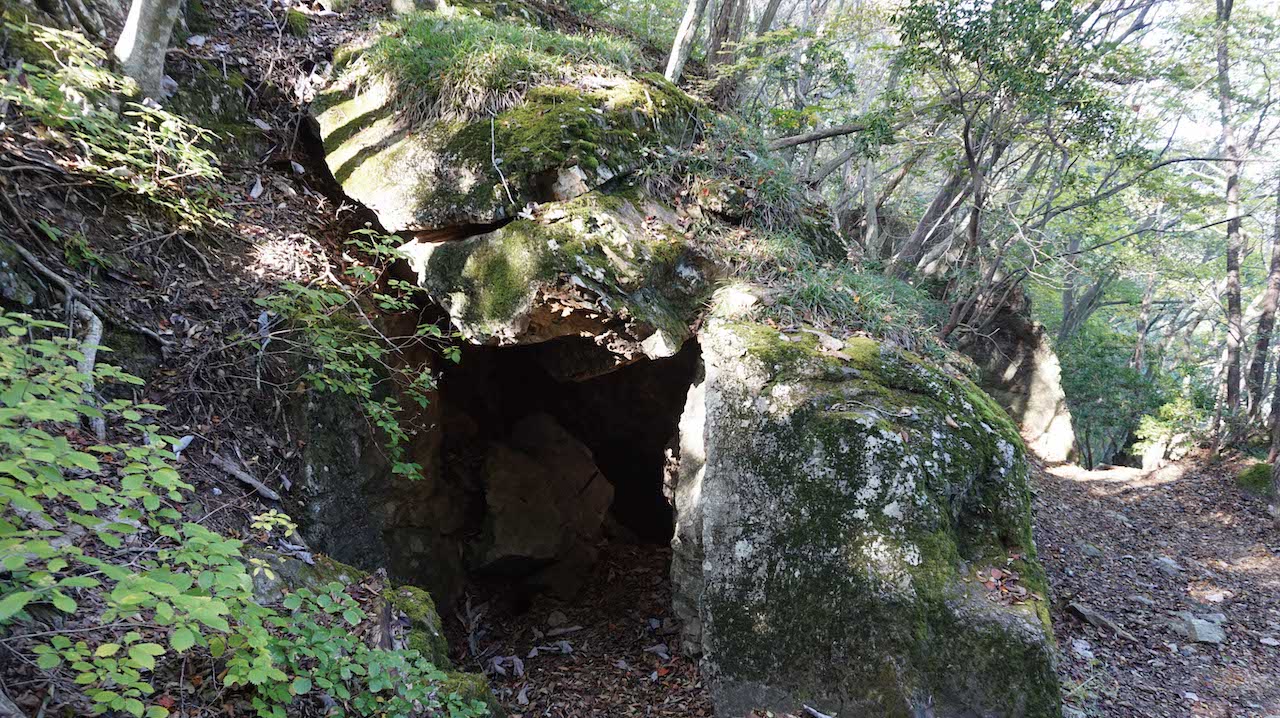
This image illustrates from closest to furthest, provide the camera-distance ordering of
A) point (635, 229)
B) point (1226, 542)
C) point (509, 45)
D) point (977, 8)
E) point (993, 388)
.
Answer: point (635, 229) → point (509, 45) → point (977, 8) → point (1226, 542) → point (993, 388)

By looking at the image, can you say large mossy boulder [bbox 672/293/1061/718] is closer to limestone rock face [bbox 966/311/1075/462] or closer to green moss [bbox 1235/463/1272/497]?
green moss [bbox 1235/463/1272/497]

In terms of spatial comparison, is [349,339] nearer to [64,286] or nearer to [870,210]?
[64,286]

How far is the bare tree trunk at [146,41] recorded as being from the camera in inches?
162

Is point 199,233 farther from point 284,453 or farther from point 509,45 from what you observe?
point 509,45

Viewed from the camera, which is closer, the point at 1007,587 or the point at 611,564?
the point at 1007,587

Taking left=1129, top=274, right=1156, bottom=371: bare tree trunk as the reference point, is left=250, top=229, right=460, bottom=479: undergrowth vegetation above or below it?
below

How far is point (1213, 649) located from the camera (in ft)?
17.1

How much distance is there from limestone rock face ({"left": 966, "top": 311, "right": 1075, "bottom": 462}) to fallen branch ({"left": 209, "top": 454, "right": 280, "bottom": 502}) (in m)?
13.5

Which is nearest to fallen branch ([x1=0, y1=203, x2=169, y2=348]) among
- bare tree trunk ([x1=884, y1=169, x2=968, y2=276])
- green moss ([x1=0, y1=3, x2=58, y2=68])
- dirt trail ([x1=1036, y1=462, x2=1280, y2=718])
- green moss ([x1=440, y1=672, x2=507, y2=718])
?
green moss ([x1=0, y1=3, x2=58, y2=68])

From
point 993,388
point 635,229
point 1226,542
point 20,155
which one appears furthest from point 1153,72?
point 20,155

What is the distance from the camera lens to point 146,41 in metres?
4.17

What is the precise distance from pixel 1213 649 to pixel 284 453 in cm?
745

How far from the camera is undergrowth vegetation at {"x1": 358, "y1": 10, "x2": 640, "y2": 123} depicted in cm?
489

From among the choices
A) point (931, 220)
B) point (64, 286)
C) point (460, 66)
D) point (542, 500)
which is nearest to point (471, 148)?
point (460, 66)
